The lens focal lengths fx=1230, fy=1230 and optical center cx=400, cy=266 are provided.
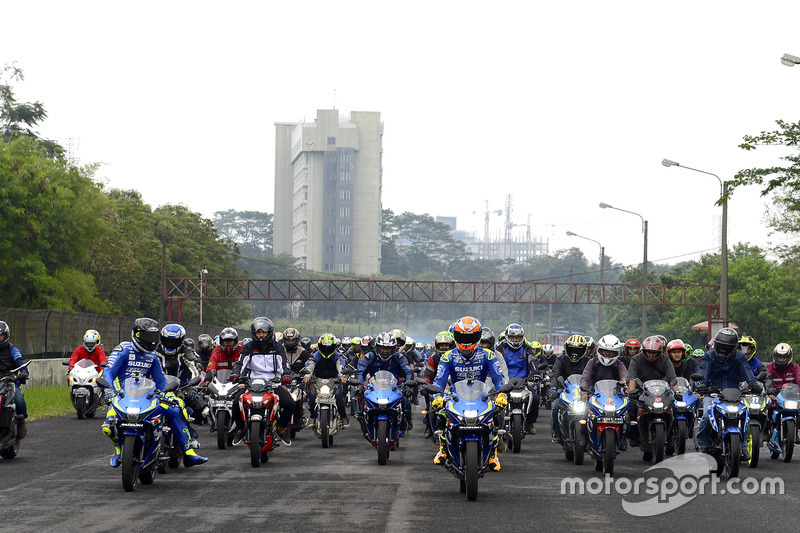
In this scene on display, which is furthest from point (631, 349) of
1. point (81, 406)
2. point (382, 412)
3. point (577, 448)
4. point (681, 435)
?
point (81, 406)

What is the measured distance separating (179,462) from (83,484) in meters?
2.52

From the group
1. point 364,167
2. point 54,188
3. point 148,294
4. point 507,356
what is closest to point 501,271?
point 364,167

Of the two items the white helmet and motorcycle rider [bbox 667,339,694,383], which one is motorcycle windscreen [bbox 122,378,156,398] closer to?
the white helmet

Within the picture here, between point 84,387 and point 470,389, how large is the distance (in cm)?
1416

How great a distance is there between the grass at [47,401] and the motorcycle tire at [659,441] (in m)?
13.9

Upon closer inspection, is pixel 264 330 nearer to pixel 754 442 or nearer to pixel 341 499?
pixel 341 499

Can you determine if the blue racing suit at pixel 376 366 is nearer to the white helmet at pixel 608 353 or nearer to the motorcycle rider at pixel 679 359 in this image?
the white helmet at pixel 608 353

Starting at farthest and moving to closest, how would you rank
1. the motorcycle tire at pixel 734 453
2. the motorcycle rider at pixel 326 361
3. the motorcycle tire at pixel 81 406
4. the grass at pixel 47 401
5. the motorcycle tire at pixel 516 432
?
1. the grass at pixel 47 401
2. the motorcycle tire at pixel 81 406
3. the motorcycle rider at pixel 326 361
4. the motorcycle tire at pixel 516 432
5. the motorcycle tire at pixel 734 453

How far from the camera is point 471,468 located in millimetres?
12219

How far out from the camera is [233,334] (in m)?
18.9

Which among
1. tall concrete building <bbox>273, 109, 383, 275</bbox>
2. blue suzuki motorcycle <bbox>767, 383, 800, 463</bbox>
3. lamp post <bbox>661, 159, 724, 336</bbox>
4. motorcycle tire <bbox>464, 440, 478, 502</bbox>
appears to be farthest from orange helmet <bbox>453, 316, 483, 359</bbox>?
tall concrete building <bbox>273, 109, 383, 275</bbox>

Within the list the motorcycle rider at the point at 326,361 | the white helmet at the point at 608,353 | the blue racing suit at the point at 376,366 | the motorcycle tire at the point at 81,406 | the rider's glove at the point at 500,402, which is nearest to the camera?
the rider's glove at the point at 500,402

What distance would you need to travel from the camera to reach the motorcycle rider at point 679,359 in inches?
733

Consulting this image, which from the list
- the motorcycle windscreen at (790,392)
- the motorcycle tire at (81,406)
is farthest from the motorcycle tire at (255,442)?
the motorcycle tire at (81,406)
